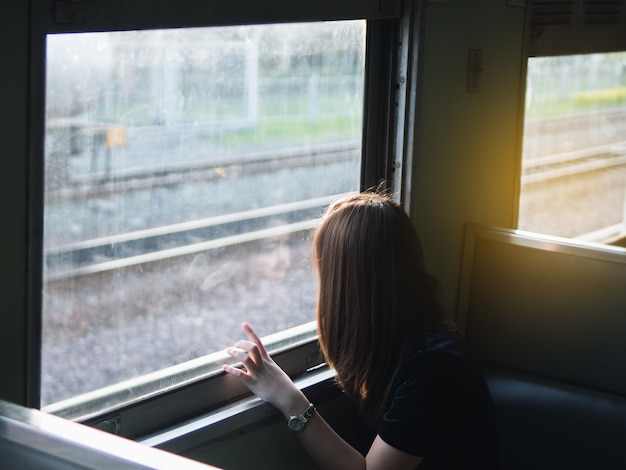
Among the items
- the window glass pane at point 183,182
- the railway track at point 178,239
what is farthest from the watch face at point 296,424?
the railway track at point 178,239

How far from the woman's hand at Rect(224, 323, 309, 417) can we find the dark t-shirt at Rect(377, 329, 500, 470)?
20 centimetres

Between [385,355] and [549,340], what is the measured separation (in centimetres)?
88

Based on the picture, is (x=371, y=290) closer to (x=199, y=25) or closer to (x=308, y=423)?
(x=308, y=423)

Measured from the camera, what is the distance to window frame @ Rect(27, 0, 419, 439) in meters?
1.67

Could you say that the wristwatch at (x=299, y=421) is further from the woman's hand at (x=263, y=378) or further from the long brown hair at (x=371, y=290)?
the long brown hair at (x=371, y=290)

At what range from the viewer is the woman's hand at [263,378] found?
81.3 inches

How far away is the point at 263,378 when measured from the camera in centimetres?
210

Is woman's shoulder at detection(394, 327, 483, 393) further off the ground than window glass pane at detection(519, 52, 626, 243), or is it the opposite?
window glass pane at detection(519, 52, 626, 243)

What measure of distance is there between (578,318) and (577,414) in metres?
0.30

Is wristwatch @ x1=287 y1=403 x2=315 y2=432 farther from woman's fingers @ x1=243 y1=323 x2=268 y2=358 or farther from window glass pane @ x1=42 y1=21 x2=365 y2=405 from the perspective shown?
window glass pane @ x1=42 y1=21 x2=365 y2=405

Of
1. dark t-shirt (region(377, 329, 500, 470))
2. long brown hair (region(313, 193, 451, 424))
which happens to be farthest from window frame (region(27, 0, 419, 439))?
dark t-shirt (region(377, 329, 500, 470))

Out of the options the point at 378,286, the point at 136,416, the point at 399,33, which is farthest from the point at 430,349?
the point at 399,33

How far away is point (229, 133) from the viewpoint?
221cm

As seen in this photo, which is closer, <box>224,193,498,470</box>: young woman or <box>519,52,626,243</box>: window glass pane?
<box>224,193,498,470</box>: young woman
